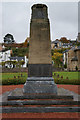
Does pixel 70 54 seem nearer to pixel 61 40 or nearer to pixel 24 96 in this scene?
pixel 24 96

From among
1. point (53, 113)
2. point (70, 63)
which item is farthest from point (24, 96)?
point (70, 63)

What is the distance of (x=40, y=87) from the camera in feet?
24.7

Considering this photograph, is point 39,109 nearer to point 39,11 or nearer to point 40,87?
point 40,87

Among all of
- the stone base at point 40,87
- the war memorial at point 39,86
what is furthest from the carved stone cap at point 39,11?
the stone base at point 40,87

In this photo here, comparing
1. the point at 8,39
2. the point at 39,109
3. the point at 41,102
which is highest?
the point at 8,39

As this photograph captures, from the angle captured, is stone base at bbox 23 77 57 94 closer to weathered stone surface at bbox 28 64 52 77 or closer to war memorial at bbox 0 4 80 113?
war memorial at bbox 0 4 80 113

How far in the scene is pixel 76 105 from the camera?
641 cm

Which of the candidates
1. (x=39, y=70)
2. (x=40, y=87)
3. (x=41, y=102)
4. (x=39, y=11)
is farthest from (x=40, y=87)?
(x=39, y=11)

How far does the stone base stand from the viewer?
746 centimetres

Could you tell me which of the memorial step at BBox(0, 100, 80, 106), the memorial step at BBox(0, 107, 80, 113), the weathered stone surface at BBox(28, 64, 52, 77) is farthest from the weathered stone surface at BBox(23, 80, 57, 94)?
the memorial step at BBox(0, 107, 80, 113)

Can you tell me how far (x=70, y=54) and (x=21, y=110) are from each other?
47.6 m

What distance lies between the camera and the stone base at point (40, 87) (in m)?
7.46

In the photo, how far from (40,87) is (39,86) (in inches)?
3.3

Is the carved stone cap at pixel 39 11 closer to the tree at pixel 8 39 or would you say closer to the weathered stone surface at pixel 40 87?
the weathered stone surface at pixel 40 87
